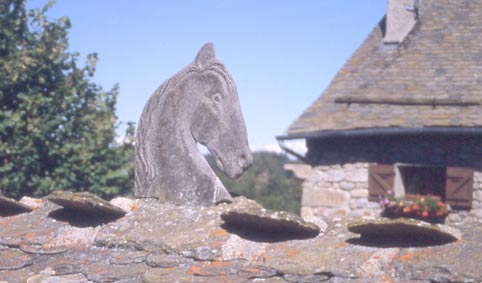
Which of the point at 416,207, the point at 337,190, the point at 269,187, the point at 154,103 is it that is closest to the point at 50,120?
the point at 337,190

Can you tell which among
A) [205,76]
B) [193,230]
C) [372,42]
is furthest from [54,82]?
[193,230]

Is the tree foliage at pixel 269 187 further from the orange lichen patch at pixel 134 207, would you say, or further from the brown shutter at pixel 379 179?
the orange lichen patch at pixel 134 207

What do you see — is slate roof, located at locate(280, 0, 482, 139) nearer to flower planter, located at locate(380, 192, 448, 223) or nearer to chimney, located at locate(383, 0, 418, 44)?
chimney, located at locate(383, 0, 418, 44)

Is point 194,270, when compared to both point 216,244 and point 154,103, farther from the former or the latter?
point 154,103

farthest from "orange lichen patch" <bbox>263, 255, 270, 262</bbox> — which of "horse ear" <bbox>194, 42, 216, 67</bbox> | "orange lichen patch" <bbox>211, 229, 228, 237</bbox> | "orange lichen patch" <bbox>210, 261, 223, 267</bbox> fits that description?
"horse ear" <bbox>194, 42, 216, 67</bbox>

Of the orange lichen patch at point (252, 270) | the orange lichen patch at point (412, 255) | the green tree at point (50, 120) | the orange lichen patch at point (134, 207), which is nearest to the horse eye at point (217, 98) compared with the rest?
the orange lichen patch at point (134, 207)

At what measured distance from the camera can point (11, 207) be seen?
385 centimetres

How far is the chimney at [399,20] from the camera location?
12.0 meters

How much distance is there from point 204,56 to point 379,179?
694 centimetres

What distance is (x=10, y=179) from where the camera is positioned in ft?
30.1

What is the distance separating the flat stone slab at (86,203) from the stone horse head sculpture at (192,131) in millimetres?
335

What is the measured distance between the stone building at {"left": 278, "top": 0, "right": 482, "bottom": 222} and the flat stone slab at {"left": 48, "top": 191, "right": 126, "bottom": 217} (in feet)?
23.1

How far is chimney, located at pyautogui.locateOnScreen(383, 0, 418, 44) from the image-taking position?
12.0 m

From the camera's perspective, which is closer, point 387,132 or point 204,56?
point 204,56
